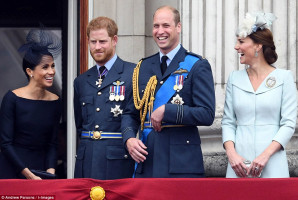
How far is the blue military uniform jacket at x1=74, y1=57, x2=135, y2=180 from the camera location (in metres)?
6.51

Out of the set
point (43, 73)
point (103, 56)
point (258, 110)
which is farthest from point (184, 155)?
point (43, 73)

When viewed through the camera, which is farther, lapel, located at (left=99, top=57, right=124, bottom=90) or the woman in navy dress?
the woman in navy dress

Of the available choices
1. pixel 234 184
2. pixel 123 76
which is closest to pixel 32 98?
pixel 123 76

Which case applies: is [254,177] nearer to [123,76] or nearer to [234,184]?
[234,184]

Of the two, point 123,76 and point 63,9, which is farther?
point 63,9

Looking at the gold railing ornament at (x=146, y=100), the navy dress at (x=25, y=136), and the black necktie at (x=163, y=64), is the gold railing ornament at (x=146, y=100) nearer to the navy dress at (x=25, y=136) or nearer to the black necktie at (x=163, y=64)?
the black necktie at (x=163, y=64)

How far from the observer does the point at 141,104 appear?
6.19 meters

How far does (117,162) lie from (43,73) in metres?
0.93

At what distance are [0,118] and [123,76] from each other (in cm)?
96

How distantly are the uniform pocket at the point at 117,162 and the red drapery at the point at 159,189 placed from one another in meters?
0.78

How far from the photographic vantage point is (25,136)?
22.5 feet

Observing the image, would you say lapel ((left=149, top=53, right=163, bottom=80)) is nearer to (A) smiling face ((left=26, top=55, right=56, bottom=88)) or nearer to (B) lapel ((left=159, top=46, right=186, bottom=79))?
(B) lapel ((left=159, top=46, right=186, bottom=79))

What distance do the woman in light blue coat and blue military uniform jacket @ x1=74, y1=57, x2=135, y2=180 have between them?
0.74 m

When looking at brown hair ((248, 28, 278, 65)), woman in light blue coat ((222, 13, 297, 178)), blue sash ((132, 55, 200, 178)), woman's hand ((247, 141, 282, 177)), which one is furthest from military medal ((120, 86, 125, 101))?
woman's hand ((247, 141, 282, 177))
